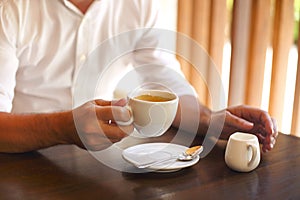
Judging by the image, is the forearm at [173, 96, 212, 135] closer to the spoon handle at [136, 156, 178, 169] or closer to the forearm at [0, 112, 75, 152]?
the spoon handle at [136, 156, 178, 169]

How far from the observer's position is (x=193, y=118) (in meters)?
1.18

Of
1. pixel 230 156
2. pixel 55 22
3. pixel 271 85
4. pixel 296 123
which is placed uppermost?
pixel 55 22

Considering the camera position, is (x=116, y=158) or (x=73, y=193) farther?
(x=116, y=158)

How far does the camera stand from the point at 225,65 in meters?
2.33

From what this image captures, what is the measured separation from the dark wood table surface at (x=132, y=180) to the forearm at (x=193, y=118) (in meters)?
0.13

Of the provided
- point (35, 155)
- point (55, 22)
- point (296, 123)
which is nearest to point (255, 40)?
point (296, 123)

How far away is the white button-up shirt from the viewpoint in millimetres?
1427

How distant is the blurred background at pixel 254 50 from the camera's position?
1.93m

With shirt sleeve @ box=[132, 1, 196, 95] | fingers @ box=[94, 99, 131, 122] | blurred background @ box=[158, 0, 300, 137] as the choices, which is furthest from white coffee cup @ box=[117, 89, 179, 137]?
blurred background @ box=[158, 0, 300, 137]

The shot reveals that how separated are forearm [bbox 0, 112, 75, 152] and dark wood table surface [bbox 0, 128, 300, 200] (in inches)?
0.9

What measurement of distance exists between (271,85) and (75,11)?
96 centimetres

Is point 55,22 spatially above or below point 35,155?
above

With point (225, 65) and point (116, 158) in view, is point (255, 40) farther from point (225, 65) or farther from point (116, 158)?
point (116, 158)

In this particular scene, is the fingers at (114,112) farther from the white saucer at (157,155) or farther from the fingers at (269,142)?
the fingers at (269,142)
